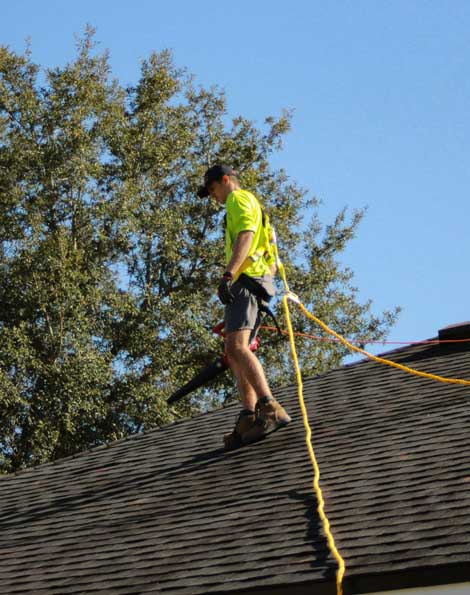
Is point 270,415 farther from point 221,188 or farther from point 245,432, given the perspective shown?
point 221,188

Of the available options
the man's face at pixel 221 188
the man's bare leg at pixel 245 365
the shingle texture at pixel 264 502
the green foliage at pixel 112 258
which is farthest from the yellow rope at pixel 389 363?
the green foliage at pixel 112 258

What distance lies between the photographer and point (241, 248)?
23.2 feet

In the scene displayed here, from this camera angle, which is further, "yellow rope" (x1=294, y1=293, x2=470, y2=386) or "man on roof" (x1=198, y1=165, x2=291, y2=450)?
"yellow rope" (x1=294, y1=293, x2=470, y2=386)

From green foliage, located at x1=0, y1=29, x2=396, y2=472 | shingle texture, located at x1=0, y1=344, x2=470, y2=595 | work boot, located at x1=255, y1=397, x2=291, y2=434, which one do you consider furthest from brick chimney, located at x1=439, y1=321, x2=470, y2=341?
green foliage, located at x1=0, y1=29, x2=396, y2=472

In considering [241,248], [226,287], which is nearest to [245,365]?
[226,287]

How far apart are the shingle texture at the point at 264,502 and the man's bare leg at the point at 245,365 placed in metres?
0.44

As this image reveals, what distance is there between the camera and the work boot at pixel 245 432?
755 centimetres

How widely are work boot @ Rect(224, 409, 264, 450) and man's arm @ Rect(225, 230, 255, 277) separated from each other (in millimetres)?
1138

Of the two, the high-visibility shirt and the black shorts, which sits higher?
the high-visibility shirt

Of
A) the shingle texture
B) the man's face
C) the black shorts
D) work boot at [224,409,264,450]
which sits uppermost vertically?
the man's face

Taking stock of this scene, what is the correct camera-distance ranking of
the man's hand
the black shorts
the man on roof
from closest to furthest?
1. the man's hand
2. the man on roof
3. the black shorts

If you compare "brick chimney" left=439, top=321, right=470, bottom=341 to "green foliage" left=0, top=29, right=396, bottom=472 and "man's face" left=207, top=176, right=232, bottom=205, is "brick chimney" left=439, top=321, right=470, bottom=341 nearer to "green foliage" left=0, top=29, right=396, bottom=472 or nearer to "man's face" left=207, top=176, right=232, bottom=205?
"man's face" left=207, top=176, right=232, bottom=205

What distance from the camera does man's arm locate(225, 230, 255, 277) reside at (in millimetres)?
7007

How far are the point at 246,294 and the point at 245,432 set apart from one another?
1.05 meters
